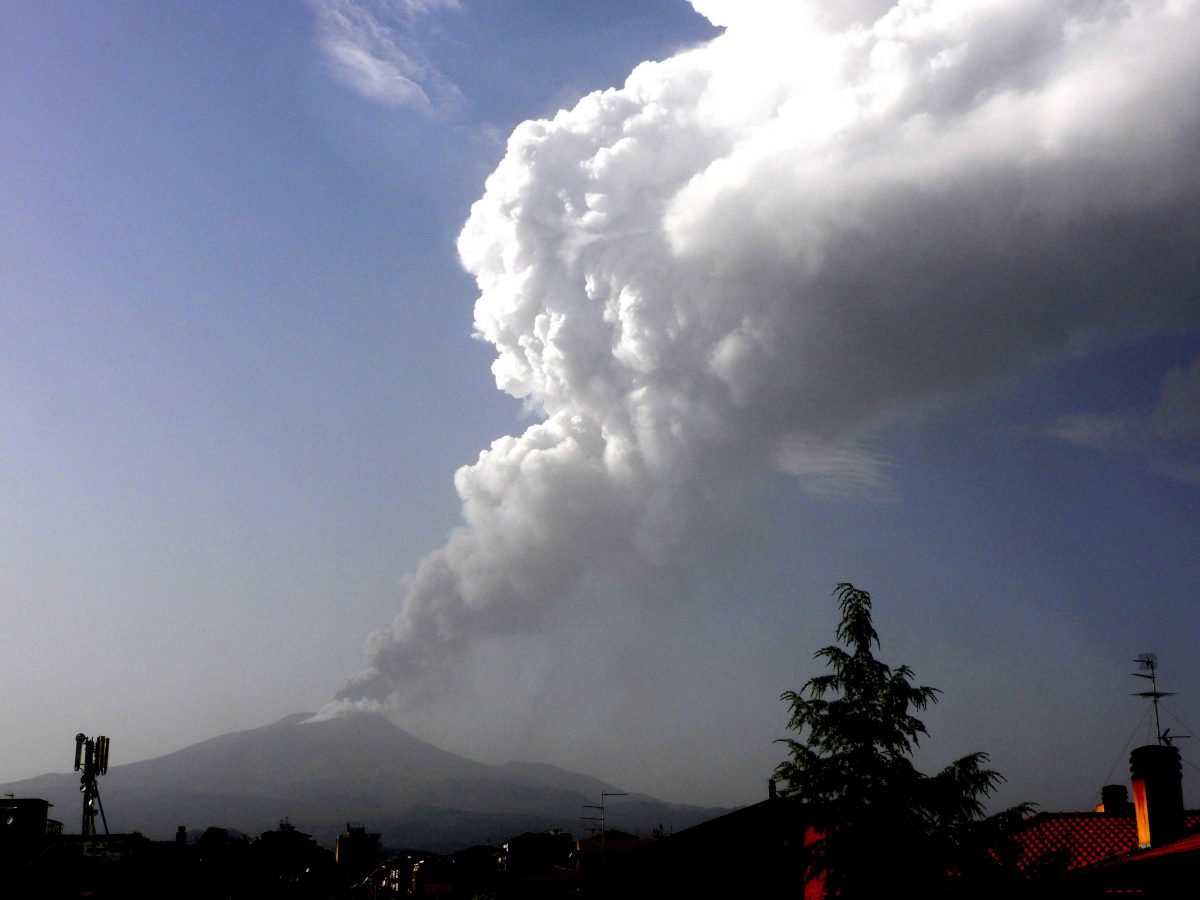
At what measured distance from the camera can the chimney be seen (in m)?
31.1

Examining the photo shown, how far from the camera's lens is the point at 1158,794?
31359 mm

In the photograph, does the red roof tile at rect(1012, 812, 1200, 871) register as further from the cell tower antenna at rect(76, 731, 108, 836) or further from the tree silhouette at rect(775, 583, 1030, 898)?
the cell tower antenna at rect(76, 731, 108, 836)

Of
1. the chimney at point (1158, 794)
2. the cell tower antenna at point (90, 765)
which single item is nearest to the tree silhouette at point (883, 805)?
the chimney at point (1158, 794)

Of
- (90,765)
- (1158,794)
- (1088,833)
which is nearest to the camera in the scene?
(1158,794)

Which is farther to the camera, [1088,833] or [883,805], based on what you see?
[1088,833]

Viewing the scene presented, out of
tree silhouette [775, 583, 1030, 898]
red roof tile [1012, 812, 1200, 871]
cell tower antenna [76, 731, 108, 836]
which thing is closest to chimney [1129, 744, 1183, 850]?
red roof tile [1012, 812, 1200, 871]

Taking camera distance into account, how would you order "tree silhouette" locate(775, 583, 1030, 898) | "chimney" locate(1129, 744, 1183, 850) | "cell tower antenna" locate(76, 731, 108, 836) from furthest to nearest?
1. "cell tower antenna" locate(76, 731, 108, 836)
2. "chimney" locate(1129, 744, 1183, 850)
3. "tree silhouette" locate(775, 583, 1030, 898)

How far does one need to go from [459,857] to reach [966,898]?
120m

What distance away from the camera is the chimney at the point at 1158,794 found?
102 feet

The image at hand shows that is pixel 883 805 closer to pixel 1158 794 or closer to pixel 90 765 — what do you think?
pixel 1158 794

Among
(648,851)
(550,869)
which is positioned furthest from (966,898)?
(550,869)

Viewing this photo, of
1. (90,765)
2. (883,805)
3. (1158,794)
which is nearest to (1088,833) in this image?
(1158,794)

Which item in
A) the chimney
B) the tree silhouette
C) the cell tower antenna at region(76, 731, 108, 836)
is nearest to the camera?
the tree silhouette

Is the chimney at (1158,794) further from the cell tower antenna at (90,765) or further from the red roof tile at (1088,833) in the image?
the cell tower antenna at (90,765)
